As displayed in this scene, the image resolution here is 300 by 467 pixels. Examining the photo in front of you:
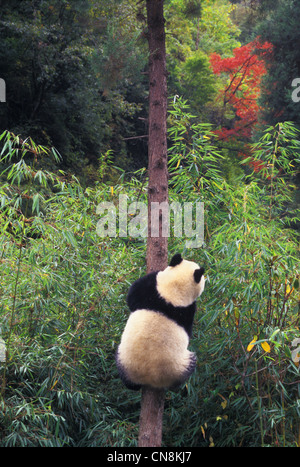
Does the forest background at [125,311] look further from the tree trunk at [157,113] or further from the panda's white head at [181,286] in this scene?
the panda's white head at [181,286]

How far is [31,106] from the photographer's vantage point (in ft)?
31.5

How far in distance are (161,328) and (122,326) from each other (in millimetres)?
1183

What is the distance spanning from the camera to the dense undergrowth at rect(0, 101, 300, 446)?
8.75 ft

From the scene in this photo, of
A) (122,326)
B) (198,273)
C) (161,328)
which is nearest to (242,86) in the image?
(122,326)

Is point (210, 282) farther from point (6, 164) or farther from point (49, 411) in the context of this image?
point (6, 164)

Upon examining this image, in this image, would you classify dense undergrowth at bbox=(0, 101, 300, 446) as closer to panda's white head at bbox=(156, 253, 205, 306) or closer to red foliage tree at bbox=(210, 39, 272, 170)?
panda's white head at bbox=(156, 253, 205, 306)

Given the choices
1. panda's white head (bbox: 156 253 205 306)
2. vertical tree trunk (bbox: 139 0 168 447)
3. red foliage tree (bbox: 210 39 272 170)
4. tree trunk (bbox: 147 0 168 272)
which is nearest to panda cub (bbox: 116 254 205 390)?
panda's white head (bbox: 156 253 205 306)

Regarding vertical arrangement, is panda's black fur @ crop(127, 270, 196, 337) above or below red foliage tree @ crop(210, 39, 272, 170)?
below

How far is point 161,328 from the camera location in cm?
210

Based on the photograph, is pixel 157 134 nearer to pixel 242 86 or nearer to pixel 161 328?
pixel 161 328

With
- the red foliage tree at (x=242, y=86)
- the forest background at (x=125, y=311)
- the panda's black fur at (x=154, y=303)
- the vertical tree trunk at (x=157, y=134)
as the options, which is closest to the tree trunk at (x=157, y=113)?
the vertical tree trunk at (x=157, y=134)

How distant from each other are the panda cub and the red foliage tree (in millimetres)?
10177

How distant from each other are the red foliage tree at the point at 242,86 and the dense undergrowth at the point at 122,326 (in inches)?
360
